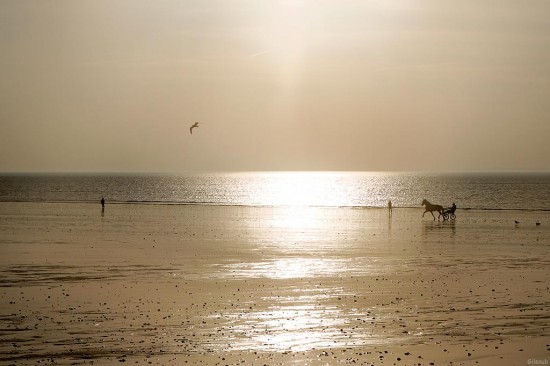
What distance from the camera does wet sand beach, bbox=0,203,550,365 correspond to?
54.5ft

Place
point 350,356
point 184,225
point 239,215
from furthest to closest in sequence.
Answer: point 239,215 < point 184,225 < point 350,356

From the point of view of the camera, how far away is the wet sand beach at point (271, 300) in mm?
16625

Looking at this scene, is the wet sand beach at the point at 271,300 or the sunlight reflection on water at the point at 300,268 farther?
the sunlight reflection on water at the point at 300,268

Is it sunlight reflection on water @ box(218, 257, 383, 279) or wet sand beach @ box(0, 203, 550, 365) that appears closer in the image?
wet sand beach @ box(0, 203, 550, 365)

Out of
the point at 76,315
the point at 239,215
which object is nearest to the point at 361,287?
the point at 76,315

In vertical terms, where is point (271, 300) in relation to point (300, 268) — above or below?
below

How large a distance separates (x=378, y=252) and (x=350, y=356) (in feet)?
67.0

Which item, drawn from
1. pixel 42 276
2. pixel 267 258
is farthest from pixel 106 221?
pixel 42 276

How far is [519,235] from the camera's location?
154 feet

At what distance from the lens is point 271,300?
22562mm

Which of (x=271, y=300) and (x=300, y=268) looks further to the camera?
(x=300, y=268)

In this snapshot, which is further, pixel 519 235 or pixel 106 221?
pixel 106 221

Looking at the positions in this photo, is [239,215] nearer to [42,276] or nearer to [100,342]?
[42,276]

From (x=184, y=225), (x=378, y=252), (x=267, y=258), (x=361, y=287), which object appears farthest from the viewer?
(x=184, y=225)
